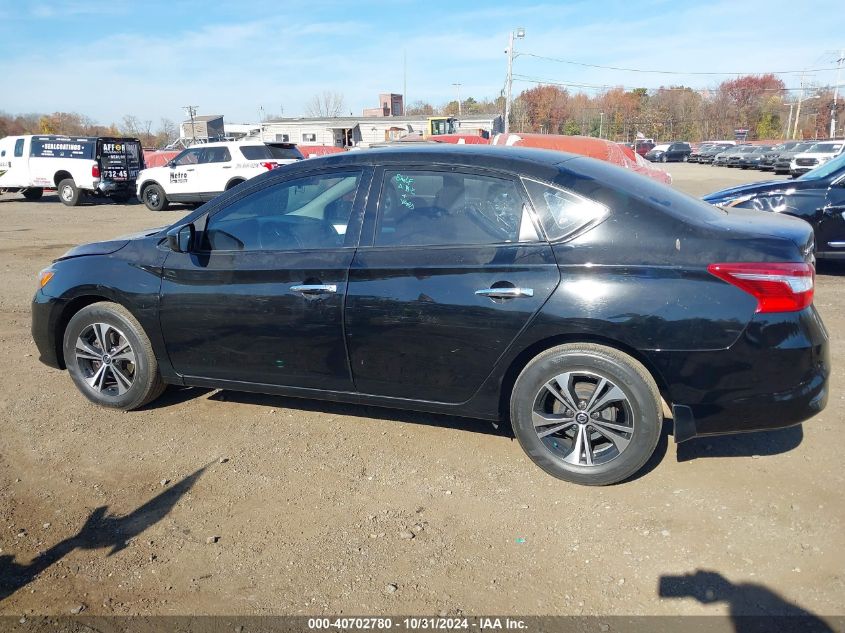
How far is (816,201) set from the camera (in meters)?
7.70

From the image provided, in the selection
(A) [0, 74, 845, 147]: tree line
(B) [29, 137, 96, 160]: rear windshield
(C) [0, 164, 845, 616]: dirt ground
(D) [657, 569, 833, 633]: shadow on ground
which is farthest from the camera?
(A) [0, 74, 845, 147]: tree line

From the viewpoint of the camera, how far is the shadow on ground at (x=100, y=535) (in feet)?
9.31

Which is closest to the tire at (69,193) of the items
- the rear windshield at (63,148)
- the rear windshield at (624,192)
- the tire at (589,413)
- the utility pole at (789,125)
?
the rear windshield at (63,148)

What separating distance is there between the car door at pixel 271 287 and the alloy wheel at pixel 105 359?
A: 1.38 ft

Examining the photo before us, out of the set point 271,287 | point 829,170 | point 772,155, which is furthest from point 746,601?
point 772,155

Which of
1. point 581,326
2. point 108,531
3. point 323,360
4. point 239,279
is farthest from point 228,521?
point 581,326

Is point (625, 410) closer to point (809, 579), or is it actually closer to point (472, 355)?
point (472, 355)

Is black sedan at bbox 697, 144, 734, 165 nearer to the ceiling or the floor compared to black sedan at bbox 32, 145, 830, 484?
nearer to the ceiling

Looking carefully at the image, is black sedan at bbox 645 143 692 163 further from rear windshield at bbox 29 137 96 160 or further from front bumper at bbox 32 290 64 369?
front bumper at bbox 32 290 64 369

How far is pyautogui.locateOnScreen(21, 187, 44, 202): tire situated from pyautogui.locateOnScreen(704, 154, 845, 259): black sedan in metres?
20.8

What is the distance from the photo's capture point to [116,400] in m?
4.39

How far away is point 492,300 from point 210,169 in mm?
15435

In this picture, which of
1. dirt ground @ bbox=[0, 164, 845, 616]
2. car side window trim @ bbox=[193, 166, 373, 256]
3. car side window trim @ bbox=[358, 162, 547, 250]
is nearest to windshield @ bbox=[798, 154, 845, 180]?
dirt ground @ bbox=[0, 164, 845, 616]

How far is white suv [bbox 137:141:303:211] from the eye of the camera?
1695 cm
